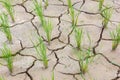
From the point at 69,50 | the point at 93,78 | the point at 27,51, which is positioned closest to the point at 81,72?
the point at 93,78

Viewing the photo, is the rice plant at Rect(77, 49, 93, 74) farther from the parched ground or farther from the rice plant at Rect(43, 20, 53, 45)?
the rice plant at Rect(43, 20, 53, 45)

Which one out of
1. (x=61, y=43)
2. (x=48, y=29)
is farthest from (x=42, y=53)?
(x=61, y=43)

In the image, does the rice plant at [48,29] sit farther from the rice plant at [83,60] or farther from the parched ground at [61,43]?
the rice plant at [83,60]

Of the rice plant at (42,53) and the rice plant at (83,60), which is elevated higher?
the rice plant at (42,53)

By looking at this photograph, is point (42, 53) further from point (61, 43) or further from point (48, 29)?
point (61, 43)

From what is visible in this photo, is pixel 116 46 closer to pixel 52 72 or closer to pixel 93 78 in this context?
pixel 93 78

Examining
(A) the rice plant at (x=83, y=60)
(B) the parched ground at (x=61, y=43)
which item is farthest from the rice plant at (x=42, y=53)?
(A) the rice plant at (x=83, y=60)

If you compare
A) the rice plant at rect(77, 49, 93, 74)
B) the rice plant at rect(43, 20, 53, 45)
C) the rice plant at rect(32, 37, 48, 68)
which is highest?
the rice plant at rect(43, 20, 53, 45)

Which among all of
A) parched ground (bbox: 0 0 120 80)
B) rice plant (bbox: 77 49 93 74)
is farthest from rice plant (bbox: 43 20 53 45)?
rice plant (bbox: 77 49 93 74)
